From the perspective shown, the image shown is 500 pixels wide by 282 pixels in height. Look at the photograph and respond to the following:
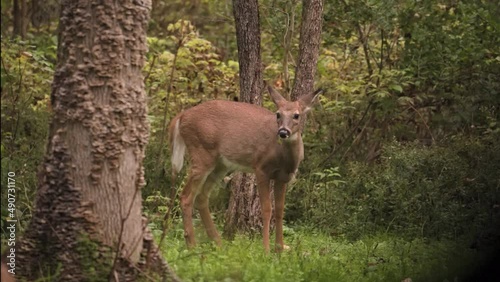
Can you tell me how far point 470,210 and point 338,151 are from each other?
407 centimetres

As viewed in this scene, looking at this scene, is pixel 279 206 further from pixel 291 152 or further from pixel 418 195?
pixel 418 195

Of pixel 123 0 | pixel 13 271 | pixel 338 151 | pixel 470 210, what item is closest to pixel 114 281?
pixel 13 271

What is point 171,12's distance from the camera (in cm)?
1888

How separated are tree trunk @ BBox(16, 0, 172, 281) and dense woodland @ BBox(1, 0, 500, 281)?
3.30 ft

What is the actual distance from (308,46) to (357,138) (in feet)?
12.8

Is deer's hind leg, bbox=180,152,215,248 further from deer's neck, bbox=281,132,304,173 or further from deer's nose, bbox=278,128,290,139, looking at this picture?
deer's nose, bbox=278,128,290,139

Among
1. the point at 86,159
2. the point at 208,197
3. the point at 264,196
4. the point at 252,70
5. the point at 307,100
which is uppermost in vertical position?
the point at 252,70

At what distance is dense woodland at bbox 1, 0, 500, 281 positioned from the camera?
26.7ft

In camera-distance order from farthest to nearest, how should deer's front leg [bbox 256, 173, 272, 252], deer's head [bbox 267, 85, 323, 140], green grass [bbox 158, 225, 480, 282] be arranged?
deer's front leg [bbox 256, 173, 272, 252], deer's head [bbox 267, 85, 323, 140], green grass [bbox 158, 225, 480, 282]

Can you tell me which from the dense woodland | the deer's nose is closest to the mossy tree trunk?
the dense woodland

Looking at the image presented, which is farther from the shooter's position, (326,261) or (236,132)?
(236,132)

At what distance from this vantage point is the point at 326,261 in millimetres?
7840

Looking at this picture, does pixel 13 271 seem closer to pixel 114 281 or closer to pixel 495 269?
pixel 114 281

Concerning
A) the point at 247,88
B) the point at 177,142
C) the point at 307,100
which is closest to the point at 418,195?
the point at 307,100
